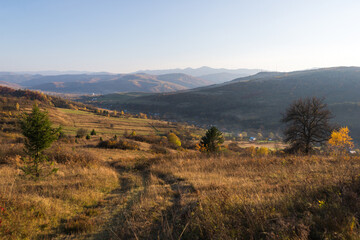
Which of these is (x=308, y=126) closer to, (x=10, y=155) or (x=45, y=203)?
(x=45, y=203)

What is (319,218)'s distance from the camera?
368 centimetres

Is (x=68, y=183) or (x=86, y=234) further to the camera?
(x=68, y=183)

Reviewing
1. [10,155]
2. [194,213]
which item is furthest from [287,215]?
[10,155]

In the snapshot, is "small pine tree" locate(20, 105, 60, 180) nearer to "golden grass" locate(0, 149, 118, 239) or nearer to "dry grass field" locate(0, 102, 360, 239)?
"golden grass" locate(0, 149, 118, 239)

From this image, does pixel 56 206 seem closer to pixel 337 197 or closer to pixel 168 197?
pixel 168 197

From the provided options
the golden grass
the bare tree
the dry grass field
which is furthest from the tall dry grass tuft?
the bare tree

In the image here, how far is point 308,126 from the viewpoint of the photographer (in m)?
26.6

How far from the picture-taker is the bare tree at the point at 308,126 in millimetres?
26016

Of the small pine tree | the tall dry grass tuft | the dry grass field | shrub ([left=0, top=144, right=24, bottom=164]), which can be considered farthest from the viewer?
shrub ([left=0, top=144, right=24, bottom=164])

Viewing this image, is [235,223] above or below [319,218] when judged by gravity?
below

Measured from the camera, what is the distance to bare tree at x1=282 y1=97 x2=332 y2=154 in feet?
85.4

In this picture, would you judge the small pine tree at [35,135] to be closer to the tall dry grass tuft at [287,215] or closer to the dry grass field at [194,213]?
→ the dry grass field at [194,213]

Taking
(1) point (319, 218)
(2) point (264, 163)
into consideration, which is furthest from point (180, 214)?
(2) point (264, 163)

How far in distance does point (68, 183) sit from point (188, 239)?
274 inches
